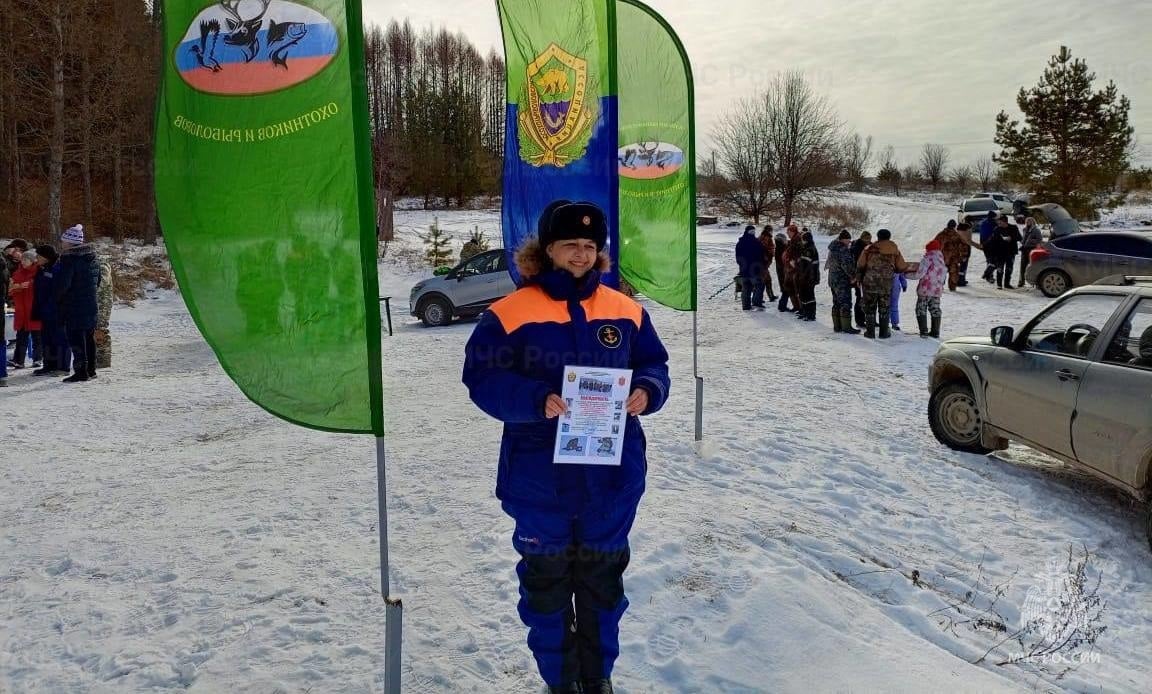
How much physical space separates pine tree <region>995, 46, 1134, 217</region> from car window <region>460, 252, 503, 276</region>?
1147 inches

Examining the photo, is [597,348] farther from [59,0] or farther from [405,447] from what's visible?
[59,0]

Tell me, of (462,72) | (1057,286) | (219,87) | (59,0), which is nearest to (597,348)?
(219,87)

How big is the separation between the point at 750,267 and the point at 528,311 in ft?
44.9

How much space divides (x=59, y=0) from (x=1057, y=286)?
26.5 m

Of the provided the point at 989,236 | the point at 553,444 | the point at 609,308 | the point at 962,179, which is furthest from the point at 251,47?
the point at 962,179

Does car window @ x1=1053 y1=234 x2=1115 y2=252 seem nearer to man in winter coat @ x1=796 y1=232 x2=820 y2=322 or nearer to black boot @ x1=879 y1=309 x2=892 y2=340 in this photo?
man in winter coat @ x1=796 y1=232 x2=820 y2=322

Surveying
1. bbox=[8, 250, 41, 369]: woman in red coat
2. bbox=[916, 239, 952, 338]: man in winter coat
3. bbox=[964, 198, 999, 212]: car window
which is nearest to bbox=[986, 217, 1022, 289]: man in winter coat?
bbox=[916, 239, 952, 338]: man in winter coat

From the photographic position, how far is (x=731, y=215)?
4412cm

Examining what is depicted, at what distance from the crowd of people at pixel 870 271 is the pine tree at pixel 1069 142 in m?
17.7

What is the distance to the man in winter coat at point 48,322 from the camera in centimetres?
986

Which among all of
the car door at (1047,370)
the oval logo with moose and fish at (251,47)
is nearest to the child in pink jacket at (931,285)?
the car door at (1047,370)

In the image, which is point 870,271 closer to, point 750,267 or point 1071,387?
point 750,267

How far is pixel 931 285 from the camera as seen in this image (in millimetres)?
12344

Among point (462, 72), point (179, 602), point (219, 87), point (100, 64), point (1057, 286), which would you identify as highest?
point (462, 72)
